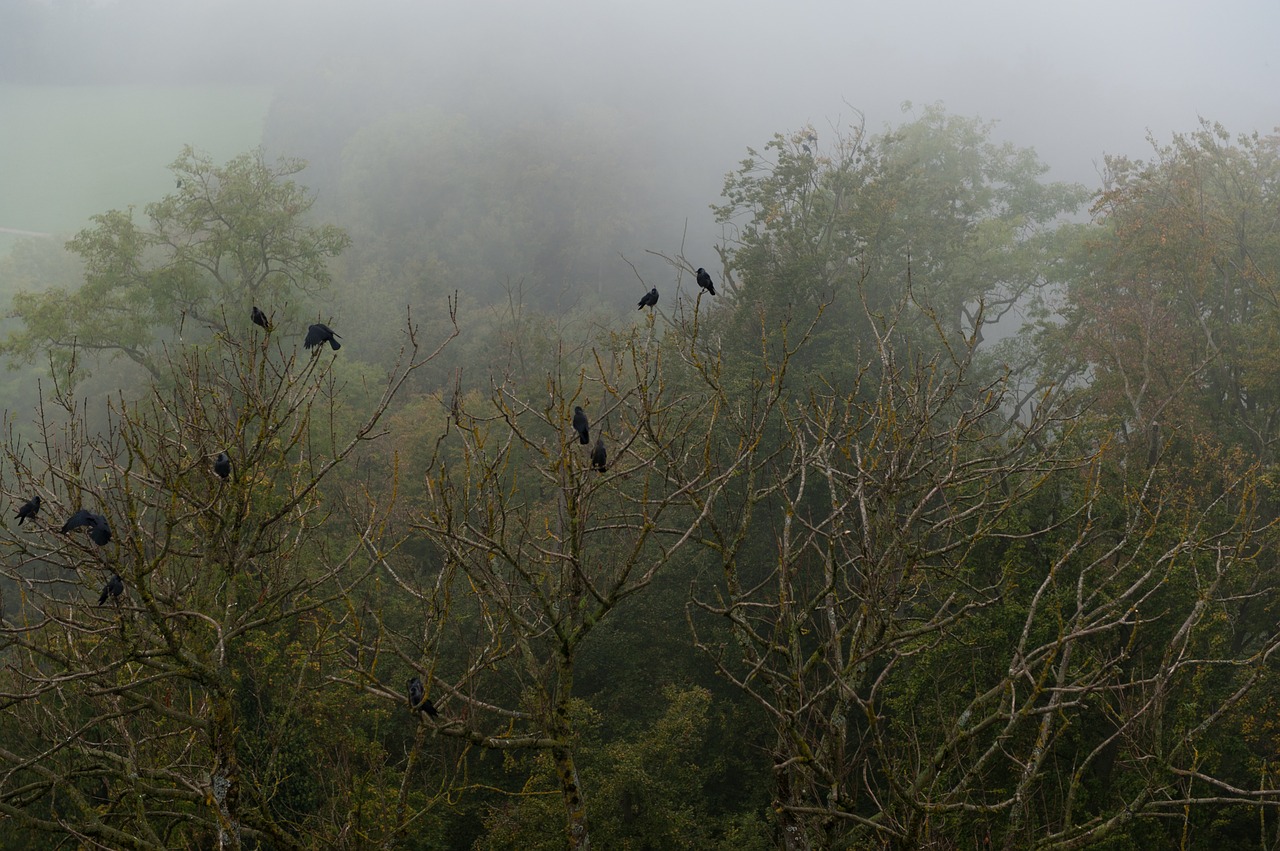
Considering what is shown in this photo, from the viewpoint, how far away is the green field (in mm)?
74188

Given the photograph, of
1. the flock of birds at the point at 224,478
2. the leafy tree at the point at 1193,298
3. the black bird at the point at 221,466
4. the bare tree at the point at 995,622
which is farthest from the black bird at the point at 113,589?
the leafy tree at the point at 1193,298

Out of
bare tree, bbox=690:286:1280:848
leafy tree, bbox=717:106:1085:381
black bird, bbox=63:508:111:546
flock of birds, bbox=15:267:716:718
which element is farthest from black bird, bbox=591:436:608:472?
leafy tree, bbox=717:106:1085:381

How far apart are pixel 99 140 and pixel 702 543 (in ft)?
307

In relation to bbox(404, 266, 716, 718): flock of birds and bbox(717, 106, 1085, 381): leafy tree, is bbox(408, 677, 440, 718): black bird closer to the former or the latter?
bbox(404, 266, 716, 718): flock of birds

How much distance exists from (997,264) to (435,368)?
24063mm

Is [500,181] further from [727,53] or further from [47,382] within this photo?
[727,53]

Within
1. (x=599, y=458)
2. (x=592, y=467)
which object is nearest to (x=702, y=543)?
(x=592, y=467)

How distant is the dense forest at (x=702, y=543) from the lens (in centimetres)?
556

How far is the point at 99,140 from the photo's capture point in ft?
267

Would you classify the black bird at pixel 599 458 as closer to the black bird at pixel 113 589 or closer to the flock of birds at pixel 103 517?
the flock of birds at pixel 103 517

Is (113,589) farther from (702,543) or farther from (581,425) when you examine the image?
(702,543)

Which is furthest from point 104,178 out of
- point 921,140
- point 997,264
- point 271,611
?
point 271,611

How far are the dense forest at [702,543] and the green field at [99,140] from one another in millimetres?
34771

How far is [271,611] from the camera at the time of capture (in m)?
6.65
